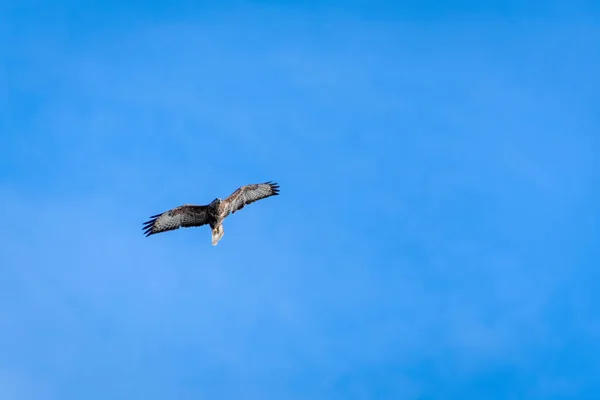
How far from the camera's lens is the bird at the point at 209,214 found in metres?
30.6

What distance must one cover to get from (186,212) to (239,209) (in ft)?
6.21

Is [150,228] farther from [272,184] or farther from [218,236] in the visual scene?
[272,184]

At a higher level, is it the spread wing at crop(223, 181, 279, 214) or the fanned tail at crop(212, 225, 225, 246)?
the spread wing at crop(223, 181, 279, 214)

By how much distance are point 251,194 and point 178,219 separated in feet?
8.52

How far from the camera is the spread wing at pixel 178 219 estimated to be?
30844mm

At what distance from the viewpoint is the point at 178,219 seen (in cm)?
3122

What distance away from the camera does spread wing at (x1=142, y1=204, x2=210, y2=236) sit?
3084 centimetres

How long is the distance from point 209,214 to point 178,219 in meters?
1.19

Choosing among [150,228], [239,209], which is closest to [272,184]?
[239,209]

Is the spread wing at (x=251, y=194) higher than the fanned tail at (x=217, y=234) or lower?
higher

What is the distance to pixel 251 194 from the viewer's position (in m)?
32.0

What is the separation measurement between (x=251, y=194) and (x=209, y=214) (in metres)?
1.93

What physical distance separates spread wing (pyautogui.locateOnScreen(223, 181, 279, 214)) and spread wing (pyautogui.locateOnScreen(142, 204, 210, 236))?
3.22ft

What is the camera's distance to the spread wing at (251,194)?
31516mm
